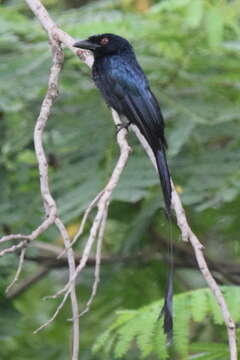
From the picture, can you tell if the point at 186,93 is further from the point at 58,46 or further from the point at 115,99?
the point at 58,46

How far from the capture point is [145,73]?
5.62 metres

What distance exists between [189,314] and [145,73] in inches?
65.0

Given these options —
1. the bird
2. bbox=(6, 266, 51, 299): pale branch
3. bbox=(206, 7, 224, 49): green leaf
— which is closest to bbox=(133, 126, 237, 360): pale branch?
the bird

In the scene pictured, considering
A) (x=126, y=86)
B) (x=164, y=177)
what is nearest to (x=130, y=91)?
(x=126, y=86)

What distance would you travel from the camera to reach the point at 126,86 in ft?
16.9

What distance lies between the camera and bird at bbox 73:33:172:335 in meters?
4.67

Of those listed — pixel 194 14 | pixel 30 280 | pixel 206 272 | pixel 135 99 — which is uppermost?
pixel 194 14

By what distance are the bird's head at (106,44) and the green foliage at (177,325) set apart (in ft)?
4.76

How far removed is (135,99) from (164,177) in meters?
0.92

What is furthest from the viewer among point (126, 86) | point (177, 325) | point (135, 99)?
point (126, 86)

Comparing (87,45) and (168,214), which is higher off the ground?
(87,45)

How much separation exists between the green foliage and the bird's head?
1450mm

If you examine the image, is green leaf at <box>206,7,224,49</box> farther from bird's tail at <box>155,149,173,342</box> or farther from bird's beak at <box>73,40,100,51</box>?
bird's tail at <box>155,149,173,342</box>

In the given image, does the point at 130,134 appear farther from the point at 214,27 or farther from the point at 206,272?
the point at 206,272
